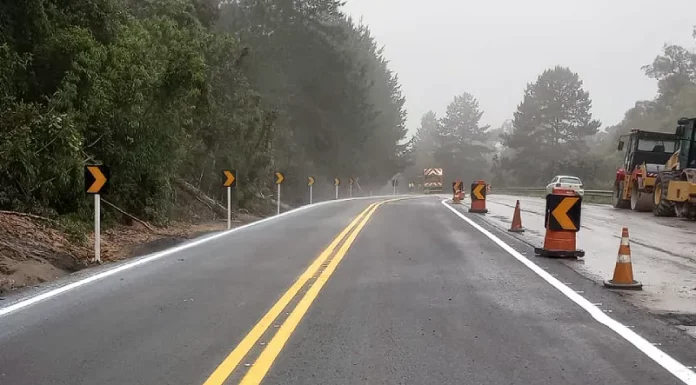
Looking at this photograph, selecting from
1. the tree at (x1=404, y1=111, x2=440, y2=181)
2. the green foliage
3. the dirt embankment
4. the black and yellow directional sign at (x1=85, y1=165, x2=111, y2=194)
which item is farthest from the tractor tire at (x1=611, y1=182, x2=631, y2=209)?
the green foliage

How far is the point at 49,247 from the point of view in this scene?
12.2 metres

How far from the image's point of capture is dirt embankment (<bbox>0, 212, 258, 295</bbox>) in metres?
10.2

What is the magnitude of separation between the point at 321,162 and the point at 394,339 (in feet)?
161

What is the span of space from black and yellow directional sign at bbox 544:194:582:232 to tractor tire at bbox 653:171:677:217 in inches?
571

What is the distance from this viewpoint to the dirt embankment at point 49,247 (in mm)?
10164

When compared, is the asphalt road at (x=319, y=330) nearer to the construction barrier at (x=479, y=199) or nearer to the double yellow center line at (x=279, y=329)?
the double yellow center line at (x=279, y=329)

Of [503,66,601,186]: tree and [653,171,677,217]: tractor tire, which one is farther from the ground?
[503,66,601,186]: tree

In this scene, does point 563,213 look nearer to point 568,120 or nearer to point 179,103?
point 179,103

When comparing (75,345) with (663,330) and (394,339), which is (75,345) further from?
(663,330)

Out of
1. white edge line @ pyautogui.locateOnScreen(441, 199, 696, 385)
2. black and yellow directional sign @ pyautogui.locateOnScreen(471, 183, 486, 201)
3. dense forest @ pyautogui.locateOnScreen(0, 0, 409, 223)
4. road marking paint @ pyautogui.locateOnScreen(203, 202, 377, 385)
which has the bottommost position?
road marking paint @ pyautogui.locateOnScreen(203, 202, 377, 385)

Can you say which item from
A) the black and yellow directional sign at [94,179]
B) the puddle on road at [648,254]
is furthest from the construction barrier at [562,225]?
the black and yellow directional sign at [94,179]

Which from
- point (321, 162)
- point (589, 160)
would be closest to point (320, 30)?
point (321, 162)

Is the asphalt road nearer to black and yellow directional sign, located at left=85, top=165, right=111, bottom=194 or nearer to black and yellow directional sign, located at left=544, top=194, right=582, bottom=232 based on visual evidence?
black and yellow directional sign, located at left=544, top=194, right=582, bottom=232

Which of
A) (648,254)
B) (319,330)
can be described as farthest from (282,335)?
(648,254)
